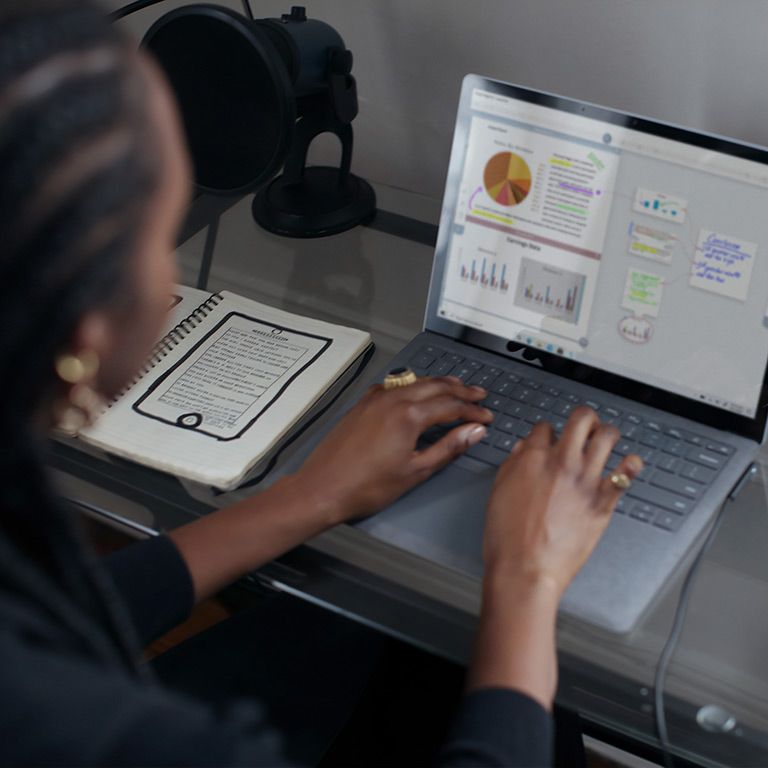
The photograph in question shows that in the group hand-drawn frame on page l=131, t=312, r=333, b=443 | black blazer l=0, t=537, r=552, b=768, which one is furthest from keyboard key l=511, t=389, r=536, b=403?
black blazer l=0, t=537, r=552, b=768

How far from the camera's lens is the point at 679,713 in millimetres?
775

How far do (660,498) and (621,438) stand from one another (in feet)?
0.26

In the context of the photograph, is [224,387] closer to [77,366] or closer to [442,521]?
[442,521]

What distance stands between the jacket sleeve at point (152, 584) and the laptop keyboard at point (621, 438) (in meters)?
0.25

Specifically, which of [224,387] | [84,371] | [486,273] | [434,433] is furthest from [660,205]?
[84,371]

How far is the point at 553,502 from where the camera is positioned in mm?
813

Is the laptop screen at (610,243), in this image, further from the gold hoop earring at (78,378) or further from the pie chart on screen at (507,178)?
the gold hoop earring at (78,378)

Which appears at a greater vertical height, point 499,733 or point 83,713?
point 83,713

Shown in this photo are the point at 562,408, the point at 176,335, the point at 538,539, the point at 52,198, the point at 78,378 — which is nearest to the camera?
the point at 52,198

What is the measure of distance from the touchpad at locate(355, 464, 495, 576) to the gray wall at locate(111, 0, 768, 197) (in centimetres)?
53

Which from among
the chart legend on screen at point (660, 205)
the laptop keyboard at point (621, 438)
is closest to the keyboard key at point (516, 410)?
the laptop keyboard at point (621, 438)

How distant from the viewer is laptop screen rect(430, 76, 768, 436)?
0.91 m

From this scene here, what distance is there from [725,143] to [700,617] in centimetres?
40

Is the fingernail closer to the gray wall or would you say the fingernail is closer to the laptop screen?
the laptop screen
